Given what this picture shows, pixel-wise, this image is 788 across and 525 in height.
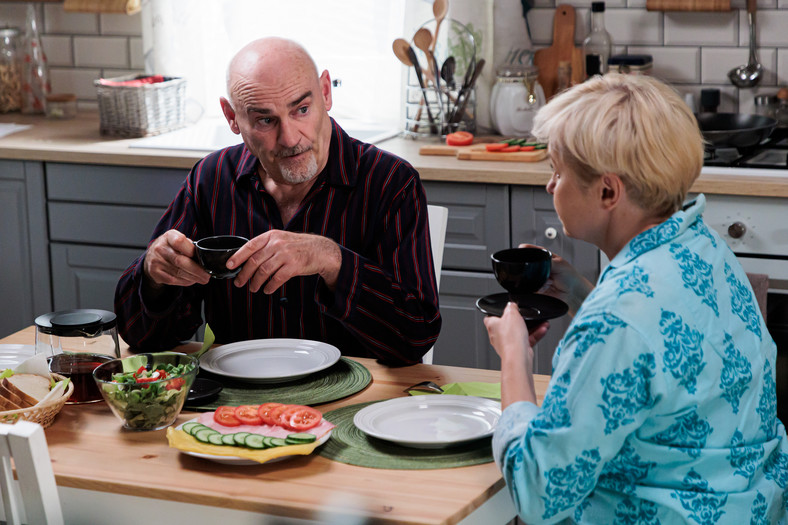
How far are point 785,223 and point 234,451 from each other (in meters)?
1.92

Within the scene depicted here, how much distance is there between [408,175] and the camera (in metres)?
2.17

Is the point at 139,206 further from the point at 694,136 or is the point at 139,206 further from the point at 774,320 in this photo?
the point at 694,136

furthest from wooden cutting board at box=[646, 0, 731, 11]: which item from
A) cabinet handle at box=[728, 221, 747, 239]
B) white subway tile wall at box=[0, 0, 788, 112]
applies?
cabinet handle at box=[728, 221, 747, 239]

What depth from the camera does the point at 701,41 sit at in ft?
11.5

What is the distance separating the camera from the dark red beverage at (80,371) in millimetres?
1742

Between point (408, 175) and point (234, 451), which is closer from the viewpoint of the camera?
point (234, 451)

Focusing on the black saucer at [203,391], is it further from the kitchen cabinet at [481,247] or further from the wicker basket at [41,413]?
the kitchen cabinet at [481,247]

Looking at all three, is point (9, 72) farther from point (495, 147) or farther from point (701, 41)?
point (701, 41)

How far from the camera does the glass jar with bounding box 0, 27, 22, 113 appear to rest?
13.5 feet

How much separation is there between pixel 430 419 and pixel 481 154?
1691 mm

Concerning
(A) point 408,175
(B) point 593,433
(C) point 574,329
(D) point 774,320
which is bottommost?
(D) point 774,320

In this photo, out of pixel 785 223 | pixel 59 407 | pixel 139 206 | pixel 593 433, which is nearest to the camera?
pixel 593 433

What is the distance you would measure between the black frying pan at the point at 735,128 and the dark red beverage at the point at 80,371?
6.32 feet

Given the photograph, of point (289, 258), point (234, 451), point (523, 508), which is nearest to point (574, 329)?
point (523, 508)
